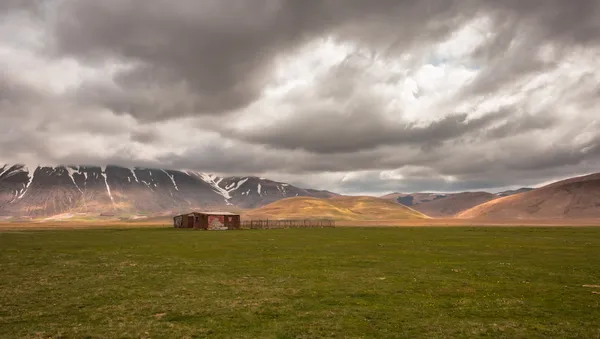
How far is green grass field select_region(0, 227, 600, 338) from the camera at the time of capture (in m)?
17.9

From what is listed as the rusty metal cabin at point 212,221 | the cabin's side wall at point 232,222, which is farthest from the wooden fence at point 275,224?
the rusty metal cabin at point 212,221

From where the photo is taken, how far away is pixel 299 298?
23906mm

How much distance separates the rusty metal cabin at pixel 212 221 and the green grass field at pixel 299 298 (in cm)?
7297

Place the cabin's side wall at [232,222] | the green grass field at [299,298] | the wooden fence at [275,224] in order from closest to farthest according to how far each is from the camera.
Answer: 1. the green grass field at [299,298]
2. the cabin's side wall at [232,222]
3. the wooden fence at [275,224]

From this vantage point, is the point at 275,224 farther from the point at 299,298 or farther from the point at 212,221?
the point at 299,298

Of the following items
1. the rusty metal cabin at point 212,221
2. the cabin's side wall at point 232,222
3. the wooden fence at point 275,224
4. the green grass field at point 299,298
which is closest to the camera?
the green grass field at point 299,298

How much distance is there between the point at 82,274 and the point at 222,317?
1958 centimetres

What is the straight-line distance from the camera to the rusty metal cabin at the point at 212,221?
375 feet

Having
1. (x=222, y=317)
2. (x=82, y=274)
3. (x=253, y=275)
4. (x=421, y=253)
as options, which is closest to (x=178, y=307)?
(x=222, y=317)

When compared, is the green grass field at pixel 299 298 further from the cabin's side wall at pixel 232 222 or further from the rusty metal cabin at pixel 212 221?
the cabin's side wall at pixel 232 222

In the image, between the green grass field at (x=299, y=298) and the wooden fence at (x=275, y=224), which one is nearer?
the green grass field at (x=299, y=298)

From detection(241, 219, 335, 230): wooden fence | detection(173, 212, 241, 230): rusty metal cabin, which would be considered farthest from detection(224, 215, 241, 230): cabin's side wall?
detection(241, 219, 335, 230): wooden fence

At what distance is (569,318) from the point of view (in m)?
19.5

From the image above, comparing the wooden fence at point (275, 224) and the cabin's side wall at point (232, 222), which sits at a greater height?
the cabin's side wall at point (232, 222)
